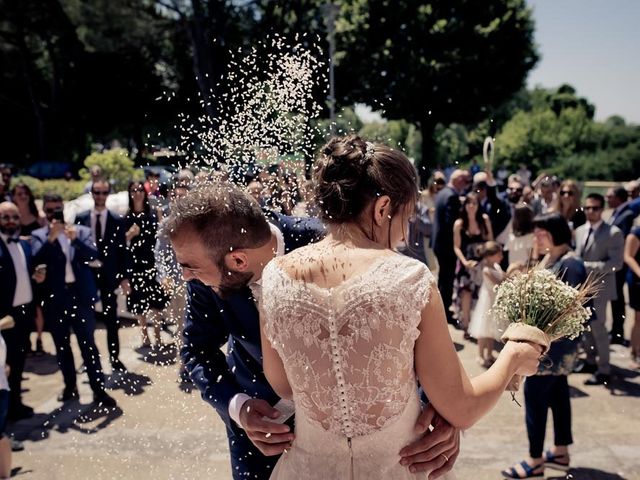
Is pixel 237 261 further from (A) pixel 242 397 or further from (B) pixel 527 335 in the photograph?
(B) pixel 527 335

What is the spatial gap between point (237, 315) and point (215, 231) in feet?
1.24

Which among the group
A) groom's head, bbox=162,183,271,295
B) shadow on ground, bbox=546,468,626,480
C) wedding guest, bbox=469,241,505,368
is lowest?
shadow on ground, bbox=546,468,626,480

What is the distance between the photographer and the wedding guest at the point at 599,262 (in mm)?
5828

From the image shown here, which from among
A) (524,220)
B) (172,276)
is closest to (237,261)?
(172,276)

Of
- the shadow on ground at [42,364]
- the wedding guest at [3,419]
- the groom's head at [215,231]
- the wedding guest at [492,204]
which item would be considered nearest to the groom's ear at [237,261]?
the groom's head at [215,231]

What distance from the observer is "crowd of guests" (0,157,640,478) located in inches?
164

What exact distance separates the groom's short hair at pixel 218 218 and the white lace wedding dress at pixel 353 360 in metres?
0.38

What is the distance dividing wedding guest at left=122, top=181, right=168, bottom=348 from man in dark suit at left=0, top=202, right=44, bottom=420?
1196 mm

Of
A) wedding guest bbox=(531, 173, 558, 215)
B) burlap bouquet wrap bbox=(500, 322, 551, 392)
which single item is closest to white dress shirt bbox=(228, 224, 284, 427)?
burlap bouquet wrap bbox=(500, 322, 551, 392)

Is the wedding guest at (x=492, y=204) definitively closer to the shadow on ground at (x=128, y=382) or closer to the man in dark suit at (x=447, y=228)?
the man in dark suit at (x=447, y=228)

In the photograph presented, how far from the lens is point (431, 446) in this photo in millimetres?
1702

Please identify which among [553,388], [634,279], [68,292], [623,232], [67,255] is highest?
[67,255]

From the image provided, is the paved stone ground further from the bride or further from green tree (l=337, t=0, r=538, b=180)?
green tree (l=337, t=0, r=538, b=180)

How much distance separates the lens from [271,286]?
1.70 m
